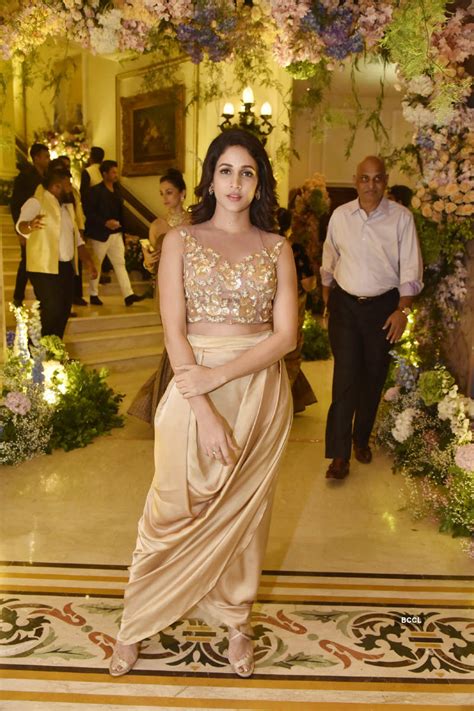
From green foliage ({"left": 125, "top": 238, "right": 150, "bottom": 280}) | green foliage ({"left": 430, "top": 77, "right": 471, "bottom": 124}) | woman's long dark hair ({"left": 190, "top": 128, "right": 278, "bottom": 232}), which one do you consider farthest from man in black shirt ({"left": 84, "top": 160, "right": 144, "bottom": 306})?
woman's long dark hair ({"left": 190, "top": 128, "right": 278, "bottom": 232})

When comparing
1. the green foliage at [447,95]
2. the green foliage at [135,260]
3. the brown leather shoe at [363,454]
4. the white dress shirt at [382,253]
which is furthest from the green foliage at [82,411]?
the green foliage at [135,260]

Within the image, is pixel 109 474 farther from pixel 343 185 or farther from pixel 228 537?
pixel 343 185

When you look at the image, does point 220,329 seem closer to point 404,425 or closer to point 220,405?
point 220,405

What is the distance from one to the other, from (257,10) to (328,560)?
2.82 metres

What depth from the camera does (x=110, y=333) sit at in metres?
7.58

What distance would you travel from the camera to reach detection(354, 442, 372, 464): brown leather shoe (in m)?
4.59

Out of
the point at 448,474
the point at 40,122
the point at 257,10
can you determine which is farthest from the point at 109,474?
the point at 40,122

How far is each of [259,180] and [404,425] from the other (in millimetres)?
2455

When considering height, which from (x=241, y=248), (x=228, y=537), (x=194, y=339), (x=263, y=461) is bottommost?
(x=228, y=537)

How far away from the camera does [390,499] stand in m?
4.01

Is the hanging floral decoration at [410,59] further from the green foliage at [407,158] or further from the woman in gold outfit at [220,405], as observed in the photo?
the woman in gold outfit at [220,405]

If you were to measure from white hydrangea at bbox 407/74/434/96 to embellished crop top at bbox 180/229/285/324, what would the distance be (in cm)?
198

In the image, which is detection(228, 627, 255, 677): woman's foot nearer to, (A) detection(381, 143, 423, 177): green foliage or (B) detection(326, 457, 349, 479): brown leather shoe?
(B) detection(326, 457, 349, 479): brown leather shoe

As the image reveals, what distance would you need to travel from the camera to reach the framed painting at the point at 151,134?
9.48m
